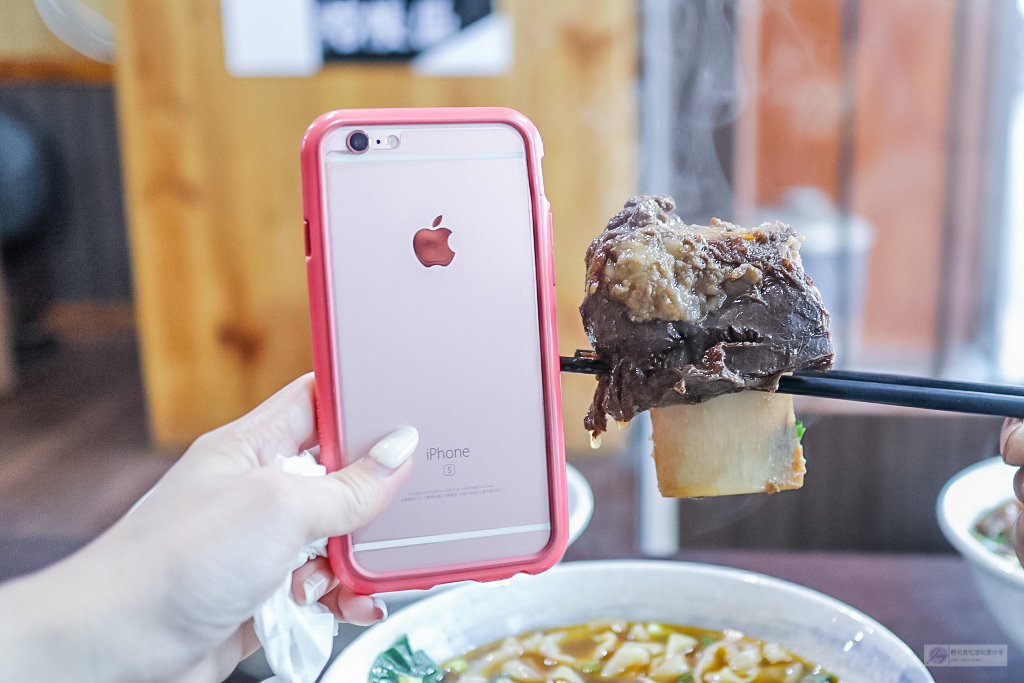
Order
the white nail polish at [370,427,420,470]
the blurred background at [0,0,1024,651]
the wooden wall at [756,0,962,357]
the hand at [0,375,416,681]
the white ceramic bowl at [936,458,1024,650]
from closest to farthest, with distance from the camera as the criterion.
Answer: the hand at [0,375,416,681], the white nail polish at [370,427,420,470], the white ceramic bowl at [936,458,1024,650], the blurred background at [0,0,1024,651], the wooden wall at [756,0,962,357]

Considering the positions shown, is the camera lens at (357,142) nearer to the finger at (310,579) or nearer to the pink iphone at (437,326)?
the pink iphone at (437,326)

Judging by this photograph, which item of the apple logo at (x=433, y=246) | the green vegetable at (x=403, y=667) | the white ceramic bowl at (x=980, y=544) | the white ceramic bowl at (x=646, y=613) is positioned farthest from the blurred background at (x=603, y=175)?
the apple logo at (x=433, y=246)

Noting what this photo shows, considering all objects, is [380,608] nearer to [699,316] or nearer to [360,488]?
[360,488]

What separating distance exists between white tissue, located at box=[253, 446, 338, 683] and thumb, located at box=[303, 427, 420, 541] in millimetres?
46

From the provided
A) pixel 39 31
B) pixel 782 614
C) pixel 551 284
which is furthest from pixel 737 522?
pixel 39 31

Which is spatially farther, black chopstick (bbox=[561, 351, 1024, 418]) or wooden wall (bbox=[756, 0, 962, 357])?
wooden wall (bbox=[756, 0, 962, 357])

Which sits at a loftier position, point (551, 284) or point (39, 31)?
point (39, 31)

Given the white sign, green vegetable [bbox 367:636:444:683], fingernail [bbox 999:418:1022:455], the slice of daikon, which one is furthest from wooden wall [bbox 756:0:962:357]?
green vegetable [bbox 367:636:444:683]

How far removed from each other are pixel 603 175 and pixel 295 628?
1524mm

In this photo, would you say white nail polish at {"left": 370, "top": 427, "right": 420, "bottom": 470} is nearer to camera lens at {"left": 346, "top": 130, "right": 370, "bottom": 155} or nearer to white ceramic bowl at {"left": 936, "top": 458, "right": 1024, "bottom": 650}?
camera lens at {"left": 346, "top": 130, "right": 370, "bottom": 155}

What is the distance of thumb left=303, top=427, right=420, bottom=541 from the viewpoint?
2.02 feet

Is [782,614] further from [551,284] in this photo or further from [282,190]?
[282,190]

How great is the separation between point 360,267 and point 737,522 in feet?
3.97

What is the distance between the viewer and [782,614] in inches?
33.2
